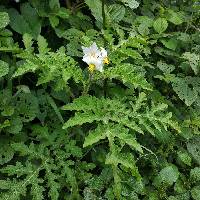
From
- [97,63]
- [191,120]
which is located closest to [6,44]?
[97,63]

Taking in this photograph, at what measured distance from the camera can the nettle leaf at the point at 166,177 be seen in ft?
8.31

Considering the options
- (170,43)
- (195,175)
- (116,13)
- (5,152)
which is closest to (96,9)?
(116,13)

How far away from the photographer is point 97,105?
7.17 feet

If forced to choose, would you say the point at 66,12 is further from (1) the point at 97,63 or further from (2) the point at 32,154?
(2) the point at 32,154

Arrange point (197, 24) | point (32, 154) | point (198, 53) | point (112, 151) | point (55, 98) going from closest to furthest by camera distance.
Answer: point (112, 151) < point (32, 154) < point (55, 98) < point (198, 53) < point (197, 24)

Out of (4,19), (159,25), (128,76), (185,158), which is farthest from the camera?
(159,25)

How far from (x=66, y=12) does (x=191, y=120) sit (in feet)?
3.40

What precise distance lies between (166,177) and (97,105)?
671mm

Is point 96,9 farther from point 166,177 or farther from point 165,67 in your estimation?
point 166,177

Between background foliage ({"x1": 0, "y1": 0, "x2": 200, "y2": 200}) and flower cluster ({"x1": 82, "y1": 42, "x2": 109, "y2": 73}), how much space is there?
58 millimetres

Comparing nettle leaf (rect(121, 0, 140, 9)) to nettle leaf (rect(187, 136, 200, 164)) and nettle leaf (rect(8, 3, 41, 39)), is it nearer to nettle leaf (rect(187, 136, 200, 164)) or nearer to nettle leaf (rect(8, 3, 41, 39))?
nettle leaf (rect(8, 3, 41, 39))

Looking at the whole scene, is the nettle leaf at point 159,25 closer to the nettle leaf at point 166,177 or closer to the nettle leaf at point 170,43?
the nettle leaf at point 170,43

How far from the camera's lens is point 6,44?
252cm

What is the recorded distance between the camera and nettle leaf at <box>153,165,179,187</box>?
2533 millimetres
